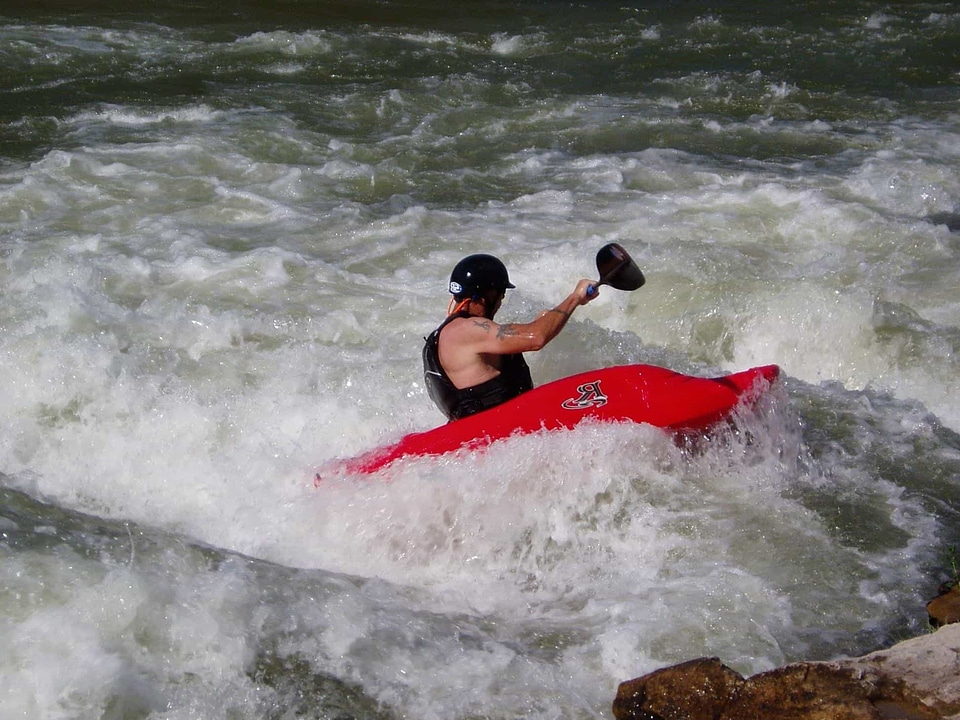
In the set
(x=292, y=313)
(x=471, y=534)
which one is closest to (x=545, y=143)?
(x=292, y=313)

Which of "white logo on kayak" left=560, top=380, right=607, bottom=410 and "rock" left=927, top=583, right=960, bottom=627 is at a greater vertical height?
"white logo on kayak" left=560, top=380, right=607, bottom=410

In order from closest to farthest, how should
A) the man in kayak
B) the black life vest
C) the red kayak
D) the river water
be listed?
1. the river water
2. the red kayak
3. the man in kayak
4. the black life vest

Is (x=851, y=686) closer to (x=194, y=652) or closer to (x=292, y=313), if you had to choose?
(x=194, y=652)

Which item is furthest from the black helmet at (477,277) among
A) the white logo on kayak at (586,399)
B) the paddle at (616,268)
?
the white logo on kayak at (586,399)

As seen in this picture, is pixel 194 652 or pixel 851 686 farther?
pixel 194 652

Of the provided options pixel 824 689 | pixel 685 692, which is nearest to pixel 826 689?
pixel 824 689

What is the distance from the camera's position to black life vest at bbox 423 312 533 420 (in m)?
4.80

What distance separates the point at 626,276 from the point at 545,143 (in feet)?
18.2

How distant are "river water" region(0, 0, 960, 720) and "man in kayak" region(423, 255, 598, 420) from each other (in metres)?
0.35

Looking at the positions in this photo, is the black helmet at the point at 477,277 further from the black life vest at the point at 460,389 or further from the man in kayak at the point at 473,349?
the black life vest at the point at 460,389

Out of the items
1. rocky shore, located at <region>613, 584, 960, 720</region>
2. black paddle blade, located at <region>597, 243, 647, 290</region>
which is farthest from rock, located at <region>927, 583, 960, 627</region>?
black paddle blade, located at <region>597, 243, 647, 290</region>

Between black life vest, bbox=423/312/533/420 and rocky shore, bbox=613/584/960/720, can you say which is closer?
rocky shore, bbox=613/584/960/720

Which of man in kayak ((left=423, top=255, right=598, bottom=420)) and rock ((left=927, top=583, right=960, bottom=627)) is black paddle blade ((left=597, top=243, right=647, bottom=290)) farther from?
rock ((left=927, top=583, right=960, bottom=627))

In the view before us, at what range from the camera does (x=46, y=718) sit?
3.02m
